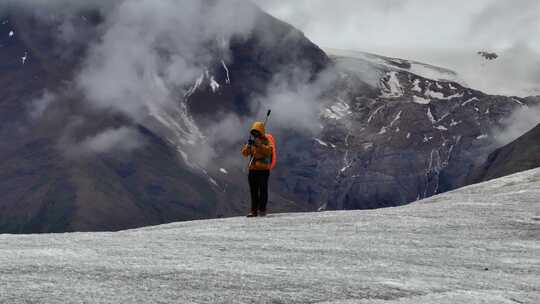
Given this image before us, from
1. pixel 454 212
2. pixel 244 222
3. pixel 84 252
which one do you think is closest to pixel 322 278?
pixel 84 252

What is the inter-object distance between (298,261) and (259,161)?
11.5 meters

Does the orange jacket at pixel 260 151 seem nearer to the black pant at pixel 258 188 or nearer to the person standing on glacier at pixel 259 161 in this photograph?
the person standing on glacier at pixel 259 161

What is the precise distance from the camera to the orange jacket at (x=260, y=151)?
30.9m

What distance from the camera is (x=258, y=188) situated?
3184cm

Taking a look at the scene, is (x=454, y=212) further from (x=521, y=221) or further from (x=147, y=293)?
(x=147, y=293)

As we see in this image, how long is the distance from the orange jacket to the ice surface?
83.1 inches

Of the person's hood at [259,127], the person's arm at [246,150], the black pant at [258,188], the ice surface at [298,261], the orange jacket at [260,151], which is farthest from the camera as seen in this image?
the black pant at [258,188]

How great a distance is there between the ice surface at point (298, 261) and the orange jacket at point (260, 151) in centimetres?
211

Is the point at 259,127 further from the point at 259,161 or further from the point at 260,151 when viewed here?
the point at 259,161

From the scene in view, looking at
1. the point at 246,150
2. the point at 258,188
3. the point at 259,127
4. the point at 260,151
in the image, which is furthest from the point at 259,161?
the point at 259,127

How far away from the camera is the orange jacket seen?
30.9 m

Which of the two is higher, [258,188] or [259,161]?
[259,161]

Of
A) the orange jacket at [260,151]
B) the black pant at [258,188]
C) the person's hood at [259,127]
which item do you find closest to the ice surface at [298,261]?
the black pant at [258,188]

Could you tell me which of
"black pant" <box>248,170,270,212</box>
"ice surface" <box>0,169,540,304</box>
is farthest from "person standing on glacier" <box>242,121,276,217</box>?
"ice surface" <box>0,169,540,304</box>
